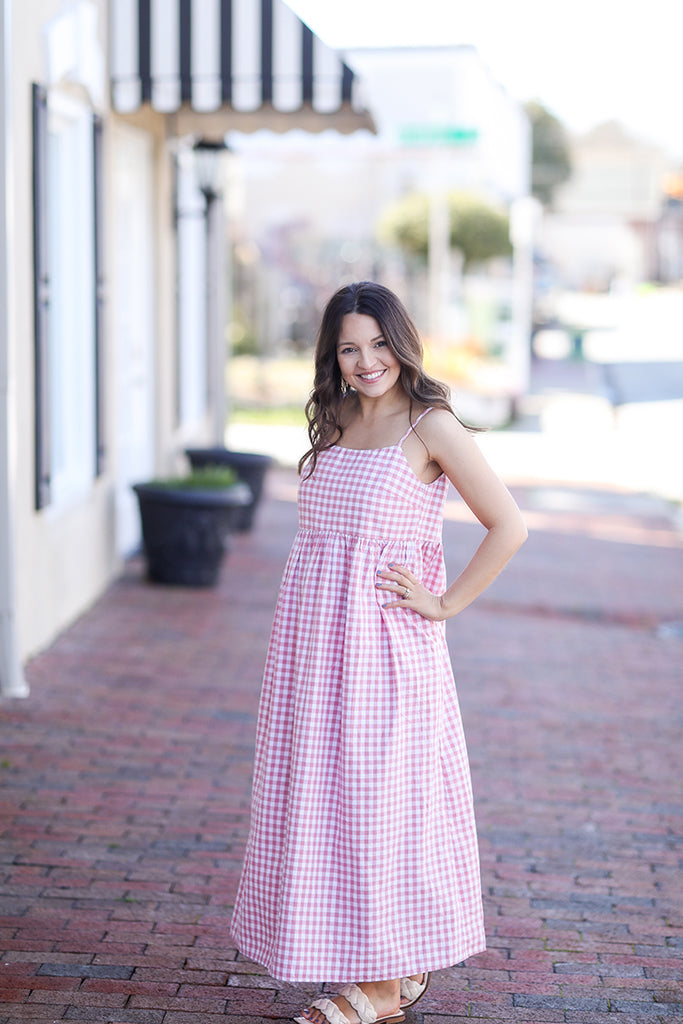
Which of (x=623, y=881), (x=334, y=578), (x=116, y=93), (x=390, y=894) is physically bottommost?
(x=623, y=881)

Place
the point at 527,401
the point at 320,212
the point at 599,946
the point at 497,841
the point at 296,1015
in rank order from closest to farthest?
the point at 296,1015 < the point at 599,946 < the point at 497,841 < the point at 527,401 < the point at 320,212

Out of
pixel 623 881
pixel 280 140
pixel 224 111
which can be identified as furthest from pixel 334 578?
pixel 280 140

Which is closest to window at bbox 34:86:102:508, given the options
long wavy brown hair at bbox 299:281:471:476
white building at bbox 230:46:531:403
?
long wavy brown hair at bbox 299:281:471:476

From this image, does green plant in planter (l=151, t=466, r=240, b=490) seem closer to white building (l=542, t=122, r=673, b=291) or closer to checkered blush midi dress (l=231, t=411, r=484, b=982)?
checkered blush midi dress (l=231, t=411, r=484, b=982)

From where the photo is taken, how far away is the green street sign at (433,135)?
15727mm

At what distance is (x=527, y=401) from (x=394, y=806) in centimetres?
1891

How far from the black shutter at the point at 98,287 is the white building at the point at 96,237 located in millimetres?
11

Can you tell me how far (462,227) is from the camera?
2656 cm

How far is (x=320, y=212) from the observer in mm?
38281

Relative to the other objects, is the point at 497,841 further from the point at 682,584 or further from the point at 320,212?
the point at 320,212

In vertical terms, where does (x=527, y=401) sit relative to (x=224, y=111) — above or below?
below

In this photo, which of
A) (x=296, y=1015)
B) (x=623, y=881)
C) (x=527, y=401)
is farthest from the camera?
(x=527, y=401)

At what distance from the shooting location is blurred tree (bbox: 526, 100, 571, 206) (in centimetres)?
6097

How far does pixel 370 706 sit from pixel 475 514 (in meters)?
0.49
